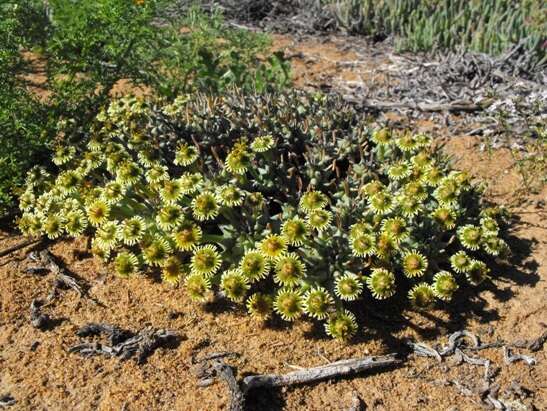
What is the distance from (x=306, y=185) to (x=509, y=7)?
4.13 m

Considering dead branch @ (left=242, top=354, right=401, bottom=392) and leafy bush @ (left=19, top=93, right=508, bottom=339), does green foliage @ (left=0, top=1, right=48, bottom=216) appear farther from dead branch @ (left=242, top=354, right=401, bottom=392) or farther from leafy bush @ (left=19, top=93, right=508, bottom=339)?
dead branch @ (left=242, top=354, right=401, bottom=392)

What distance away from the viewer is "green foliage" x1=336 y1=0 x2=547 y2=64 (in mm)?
5809

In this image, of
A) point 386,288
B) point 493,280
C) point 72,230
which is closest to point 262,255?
point 386,288

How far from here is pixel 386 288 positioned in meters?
2.89

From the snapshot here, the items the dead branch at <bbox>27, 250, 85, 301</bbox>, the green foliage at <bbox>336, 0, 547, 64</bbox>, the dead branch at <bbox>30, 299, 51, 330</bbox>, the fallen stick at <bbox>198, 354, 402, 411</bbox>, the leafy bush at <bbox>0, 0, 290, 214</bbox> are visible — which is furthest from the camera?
the green foliage at <bbox>336, 0, 547, 64</bbox>

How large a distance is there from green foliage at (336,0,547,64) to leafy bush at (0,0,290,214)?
67.8 inches

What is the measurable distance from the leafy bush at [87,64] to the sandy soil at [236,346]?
839 millimetres

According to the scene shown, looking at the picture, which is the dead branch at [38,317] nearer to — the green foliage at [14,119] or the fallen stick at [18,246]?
the fallen stick at [18,246]

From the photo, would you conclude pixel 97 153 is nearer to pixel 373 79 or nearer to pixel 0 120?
pixel 0 120

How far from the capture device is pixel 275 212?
11.9ft

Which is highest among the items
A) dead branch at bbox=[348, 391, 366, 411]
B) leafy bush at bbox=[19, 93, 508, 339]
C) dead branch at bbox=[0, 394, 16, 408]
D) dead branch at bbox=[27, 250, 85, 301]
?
leafy bush at bbox=[19, 93, 508, 339]

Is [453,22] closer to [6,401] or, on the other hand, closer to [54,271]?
[54,271]

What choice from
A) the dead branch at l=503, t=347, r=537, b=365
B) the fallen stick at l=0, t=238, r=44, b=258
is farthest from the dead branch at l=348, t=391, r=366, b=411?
the fallen stick at l=0, t=238, r=44, b=258

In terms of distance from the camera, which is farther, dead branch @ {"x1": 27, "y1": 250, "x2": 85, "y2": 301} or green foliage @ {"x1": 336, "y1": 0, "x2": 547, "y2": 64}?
green foliage @ {"x1": 336, "y1": 0, "x2": 547, "y2": 64}
